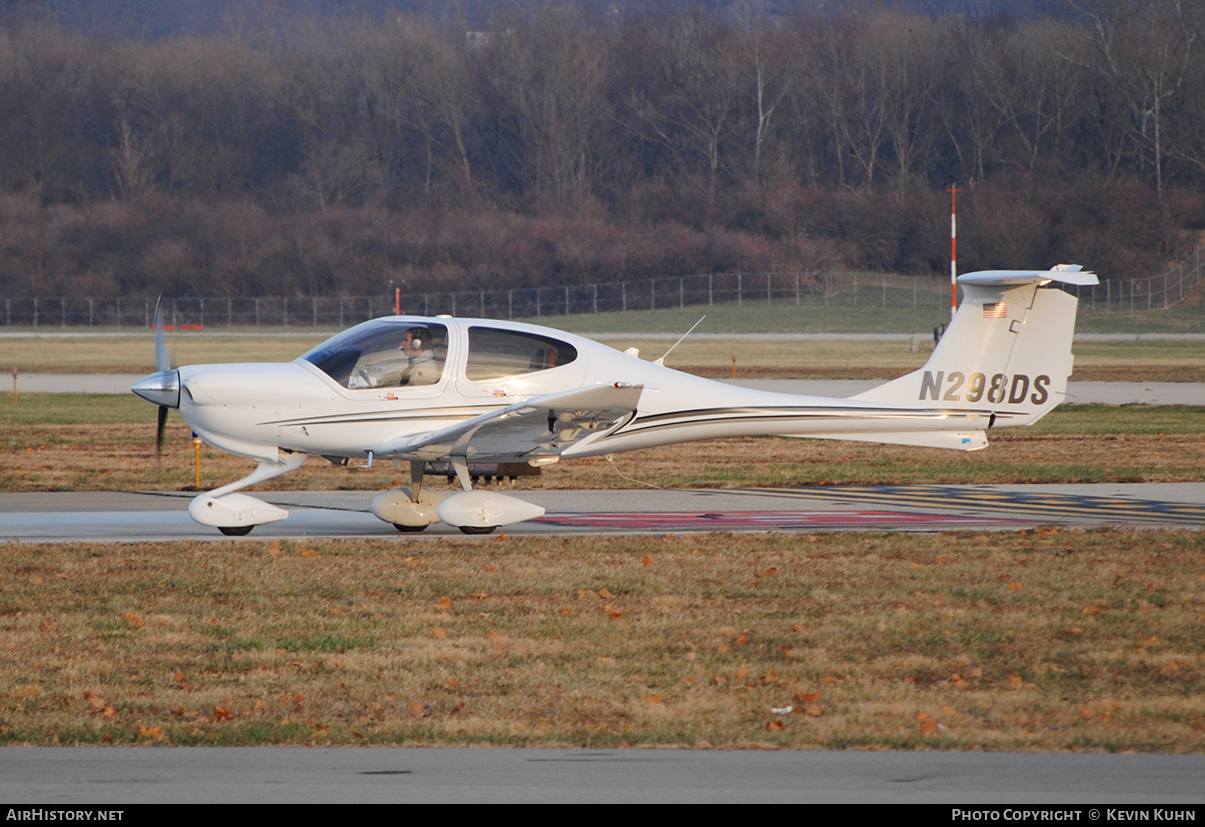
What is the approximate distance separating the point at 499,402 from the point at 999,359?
202 inches

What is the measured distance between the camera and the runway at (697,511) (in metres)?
13.3

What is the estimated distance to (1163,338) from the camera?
5688cm

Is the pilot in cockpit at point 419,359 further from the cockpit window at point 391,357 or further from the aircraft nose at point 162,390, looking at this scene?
the aircraft nose at point 162,390

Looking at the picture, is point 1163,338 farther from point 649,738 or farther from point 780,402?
point 649,738

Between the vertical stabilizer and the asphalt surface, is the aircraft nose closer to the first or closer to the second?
the asphalt surface

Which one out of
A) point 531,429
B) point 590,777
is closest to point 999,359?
point 531,429

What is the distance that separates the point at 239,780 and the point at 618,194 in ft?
291

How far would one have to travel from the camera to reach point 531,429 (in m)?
12.6

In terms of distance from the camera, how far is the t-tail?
45.1ft

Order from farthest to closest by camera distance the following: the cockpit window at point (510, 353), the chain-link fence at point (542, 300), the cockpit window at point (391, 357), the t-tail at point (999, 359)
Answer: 1. the chain-link fence at point (542, 300)
2. the t-tail at point (999, 359)
3. the cockpit window at point (510, 353)
4. the cockpit window at point (391, 357)

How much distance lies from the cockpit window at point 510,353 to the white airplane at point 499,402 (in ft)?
0.04

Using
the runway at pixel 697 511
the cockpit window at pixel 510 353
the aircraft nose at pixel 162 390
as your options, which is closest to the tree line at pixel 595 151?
the runway at pixel 697 511

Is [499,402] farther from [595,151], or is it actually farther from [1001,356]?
[595,151]

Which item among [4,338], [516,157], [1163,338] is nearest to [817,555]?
[1163,338]
